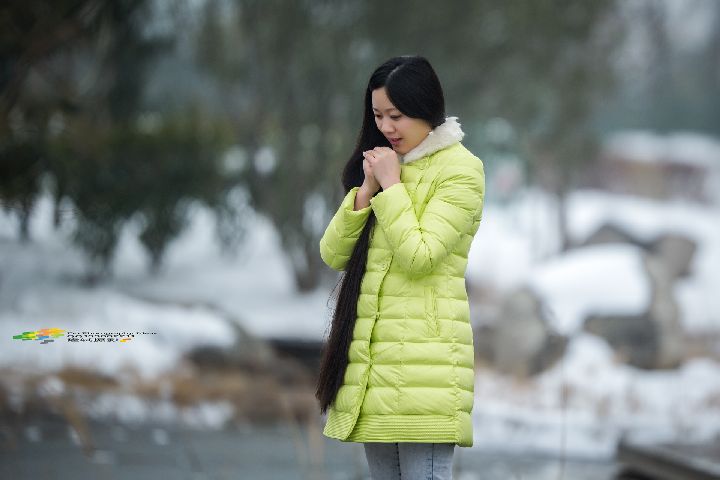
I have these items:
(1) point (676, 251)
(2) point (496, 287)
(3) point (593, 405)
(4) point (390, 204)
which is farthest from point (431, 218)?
(1) point (676, 251)

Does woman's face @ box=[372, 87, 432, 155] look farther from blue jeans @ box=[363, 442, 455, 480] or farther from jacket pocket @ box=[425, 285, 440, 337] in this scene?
blue jeans @ box=[363, 442, 455, 480]

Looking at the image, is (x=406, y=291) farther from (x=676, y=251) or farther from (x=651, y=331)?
(x=676, y=251)

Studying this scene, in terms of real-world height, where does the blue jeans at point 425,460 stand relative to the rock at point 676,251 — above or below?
above

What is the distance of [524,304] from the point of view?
903 centimetres

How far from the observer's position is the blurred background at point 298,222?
652 centimetres

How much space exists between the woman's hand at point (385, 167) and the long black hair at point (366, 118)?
8 cm

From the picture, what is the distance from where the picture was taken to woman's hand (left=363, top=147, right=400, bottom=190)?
7.08 feet

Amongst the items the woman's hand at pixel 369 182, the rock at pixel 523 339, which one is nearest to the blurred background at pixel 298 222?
the rock at pixel 523 339

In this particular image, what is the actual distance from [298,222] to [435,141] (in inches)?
257

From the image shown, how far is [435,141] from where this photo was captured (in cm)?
221

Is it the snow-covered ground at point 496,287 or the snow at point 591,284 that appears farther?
the snow at point 591,284

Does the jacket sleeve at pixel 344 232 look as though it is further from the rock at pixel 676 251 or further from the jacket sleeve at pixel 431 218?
the rock at pixel 676 251

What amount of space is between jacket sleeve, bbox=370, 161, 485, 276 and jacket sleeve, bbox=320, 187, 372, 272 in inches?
2.2

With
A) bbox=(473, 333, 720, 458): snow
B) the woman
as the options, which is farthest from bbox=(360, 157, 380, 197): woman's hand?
bbox=(473, 333, 720, 458): snow
